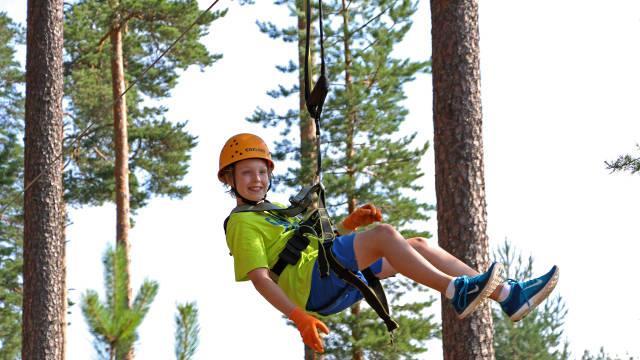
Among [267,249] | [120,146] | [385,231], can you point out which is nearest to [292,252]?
[267,249]

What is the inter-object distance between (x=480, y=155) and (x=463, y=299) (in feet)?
8.40

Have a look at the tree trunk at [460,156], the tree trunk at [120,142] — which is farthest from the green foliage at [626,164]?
the tree trunk at [120,142]

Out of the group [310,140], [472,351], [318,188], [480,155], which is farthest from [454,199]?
[310,140]

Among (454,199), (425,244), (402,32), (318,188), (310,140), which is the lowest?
(425,244)

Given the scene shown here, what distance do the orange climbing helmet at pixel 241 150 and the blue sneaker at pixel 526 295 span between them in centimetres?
140

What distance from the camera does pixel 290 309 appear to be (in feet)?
12.9

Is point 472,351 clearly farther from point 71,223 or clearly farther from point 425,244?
point 71,223

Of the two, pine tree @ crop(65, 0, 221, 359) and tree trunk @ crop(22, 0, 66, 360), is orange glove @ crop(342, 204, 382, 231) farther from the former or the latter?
pine tree @ crop(65, 0, 221, 359)

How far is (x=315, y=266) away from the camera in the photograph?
441 centimetres

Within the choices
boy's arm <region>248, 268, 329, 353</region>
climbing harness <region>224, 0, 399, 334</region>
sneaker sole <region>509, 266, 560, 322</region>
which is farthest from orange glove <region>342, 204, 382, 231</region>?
sneaker sole <region>509, 266, 560, 322</region>

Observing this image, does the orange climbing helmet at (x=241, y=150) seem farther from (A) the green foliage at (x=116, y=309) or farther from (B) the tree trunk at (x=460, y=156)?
(B) the tree trunk at (x=460, y=156)

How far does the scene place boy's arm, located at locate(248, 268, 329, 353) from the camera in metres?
3.70

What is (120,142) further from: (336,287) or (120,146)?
(336,287)

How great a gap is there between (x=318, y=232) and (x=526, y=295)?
1.02m
